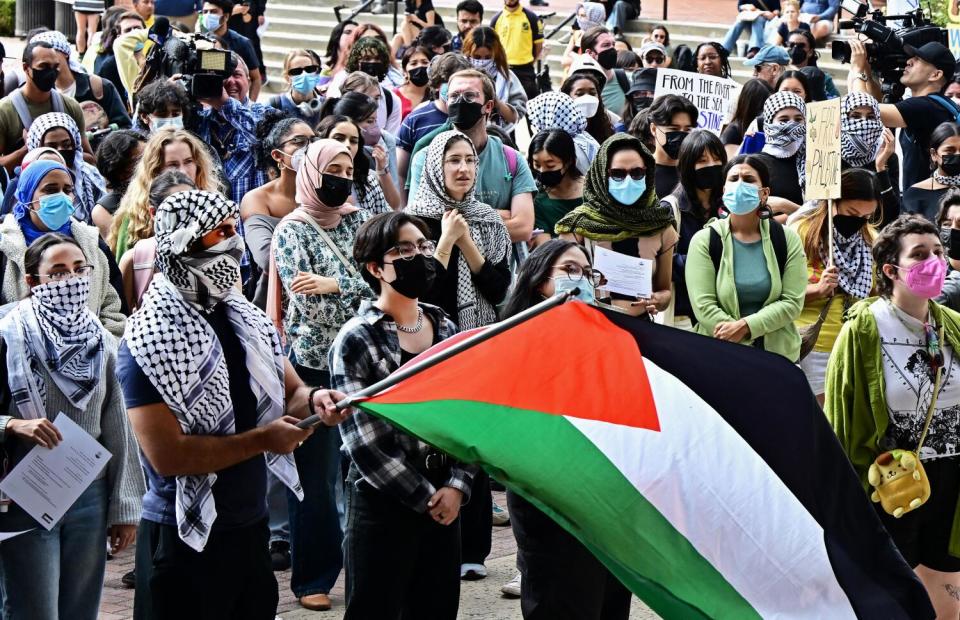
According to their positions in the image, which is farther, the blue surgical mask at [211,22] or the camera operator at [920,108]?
the blue surgical mask at [211,22]

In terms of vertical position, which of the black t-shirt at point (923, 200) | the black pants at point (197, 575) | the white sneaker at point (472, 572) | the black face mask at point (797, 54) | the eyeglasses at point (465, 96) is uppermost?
the eyeglasses at point (465, 96)

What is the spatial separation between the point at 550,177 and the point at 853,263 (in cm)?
174

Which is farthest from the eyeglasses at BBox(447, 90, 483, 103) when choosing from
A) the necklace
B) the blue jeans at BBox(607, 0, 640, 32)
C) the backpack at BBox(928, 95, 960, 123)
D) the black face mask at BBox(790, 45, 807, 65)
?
the blue jeans at BBox(607, 0, 640, 32)

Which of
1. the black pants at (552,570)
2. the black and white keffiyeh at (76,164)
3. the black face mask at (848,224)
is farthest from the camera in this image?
the black and white keffiyeh at (76,164)

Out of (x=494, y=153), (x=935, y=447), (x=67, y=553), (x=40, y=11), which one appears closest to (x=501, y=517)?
(x=494, y=153)

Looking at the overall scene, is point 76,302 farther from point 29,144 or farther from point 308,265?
point 29,144

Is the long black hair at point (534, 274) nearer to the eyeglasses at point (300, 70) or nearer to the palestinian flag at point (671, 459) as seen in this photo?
the palestinian flag at point (671, 459)

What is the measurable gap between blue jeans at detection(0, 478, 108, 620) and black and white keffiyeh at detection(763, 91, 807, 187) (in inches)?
218

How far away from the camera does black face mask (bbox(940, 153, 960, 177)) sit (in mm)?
10266

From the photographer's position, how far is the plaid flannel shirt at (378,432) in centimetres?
545

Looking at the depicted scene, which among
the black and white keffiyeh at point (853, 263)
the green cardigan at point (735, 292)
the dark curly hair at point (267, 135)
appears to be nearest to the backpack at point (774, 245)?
A: the green cardigan at point (735, 292)

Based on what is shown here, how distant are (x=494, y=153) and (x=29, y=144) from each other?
8.69 feet

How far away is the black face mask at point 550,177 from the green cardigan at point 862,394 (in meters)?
2.45

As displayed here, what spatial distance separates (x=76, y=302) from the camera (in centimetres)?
577
